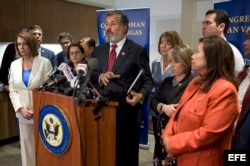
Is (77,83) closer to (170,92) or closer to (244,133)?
(170,92)

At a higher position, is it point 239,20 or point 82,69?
point 239,20

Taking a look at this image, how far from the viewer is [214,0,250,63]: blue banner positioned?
315cm

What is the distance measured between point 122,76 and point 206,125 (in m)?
0.84

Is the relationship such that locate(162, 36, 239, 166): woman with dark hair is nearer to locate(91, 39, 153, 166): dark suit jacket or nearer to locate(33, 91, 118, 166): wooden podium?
locate(33, 91, 118, 166): wooden podium

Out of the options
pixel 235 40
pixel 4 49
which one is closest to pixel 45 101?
pixel 4 49

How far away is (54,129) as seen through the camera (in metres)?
1.63

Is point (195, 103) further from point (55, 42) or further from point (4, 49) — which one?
point (55, 42)

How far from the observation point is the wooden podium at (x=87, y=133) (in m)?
1.50

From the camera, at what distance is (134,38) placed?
343 cm

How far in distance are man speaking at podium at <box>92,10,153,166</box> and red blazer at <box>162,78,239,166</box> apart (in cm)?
54

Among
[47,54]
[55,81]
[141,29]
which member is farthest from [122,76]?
[47,54]

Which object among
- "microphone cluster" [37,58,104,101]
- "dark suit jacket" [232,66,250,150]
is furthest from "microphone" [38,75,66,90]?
"dark suit jacket" [232,66,250,150]

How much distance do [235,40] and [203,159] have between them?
251 centimetres

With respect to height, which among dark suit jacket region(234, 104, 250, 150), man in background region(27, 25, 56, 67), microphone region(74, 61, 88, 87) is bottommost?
dark suit jacket region(234, 104, 250, 150)
